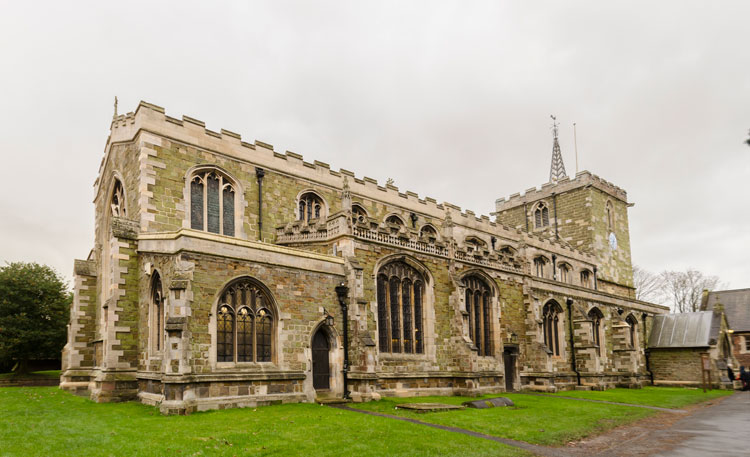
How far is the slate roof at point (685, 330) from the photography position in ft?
133

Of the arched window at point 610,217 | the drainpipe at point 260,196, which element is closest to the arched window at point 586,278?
the arched window at point 610,217

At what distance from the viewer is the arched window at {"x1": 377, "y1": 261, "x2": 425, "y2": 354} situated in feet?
78.2

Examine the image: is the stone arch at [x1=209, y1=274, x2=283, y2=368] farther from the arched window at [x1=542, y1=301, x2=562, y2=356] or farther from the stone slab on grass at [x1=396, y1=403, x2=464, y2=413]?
the arched window at [x1=542, y1=301, x2=562, y2=356]

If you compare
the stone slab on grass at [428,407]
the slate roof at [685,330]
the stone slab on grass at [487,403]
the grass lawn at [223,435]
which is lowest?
the stone slab on grass at [487,403]

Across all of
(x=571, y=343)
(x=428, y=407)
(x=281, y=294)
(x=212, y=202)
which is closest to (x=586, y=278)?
(x=571, y=343)

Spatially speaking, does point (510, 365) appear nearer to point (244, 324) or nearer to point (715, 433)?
point (715, 433)

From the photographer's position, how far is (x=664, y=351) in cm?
4219

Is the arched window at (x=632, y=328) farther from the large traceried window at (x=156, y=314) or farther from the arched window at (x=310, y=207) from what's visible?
the large traceried window at (x=156, y=314)

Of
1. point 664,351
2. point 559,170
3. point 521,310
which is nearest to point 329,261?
point 521,310

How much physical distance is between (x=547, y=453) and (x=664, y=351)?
113ft

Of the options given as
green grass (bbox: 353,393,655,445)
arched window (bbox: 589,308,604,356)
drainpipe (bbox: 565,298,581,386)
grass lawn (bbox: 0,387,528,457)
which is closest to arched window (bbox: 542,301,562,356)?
drainpipe (bbox: 565,298,581,386)

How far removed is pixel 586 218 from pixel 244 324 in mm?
37035

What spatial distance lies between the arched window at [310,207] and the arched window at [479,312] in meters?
8.02

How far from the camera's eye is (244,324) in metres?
18.7
